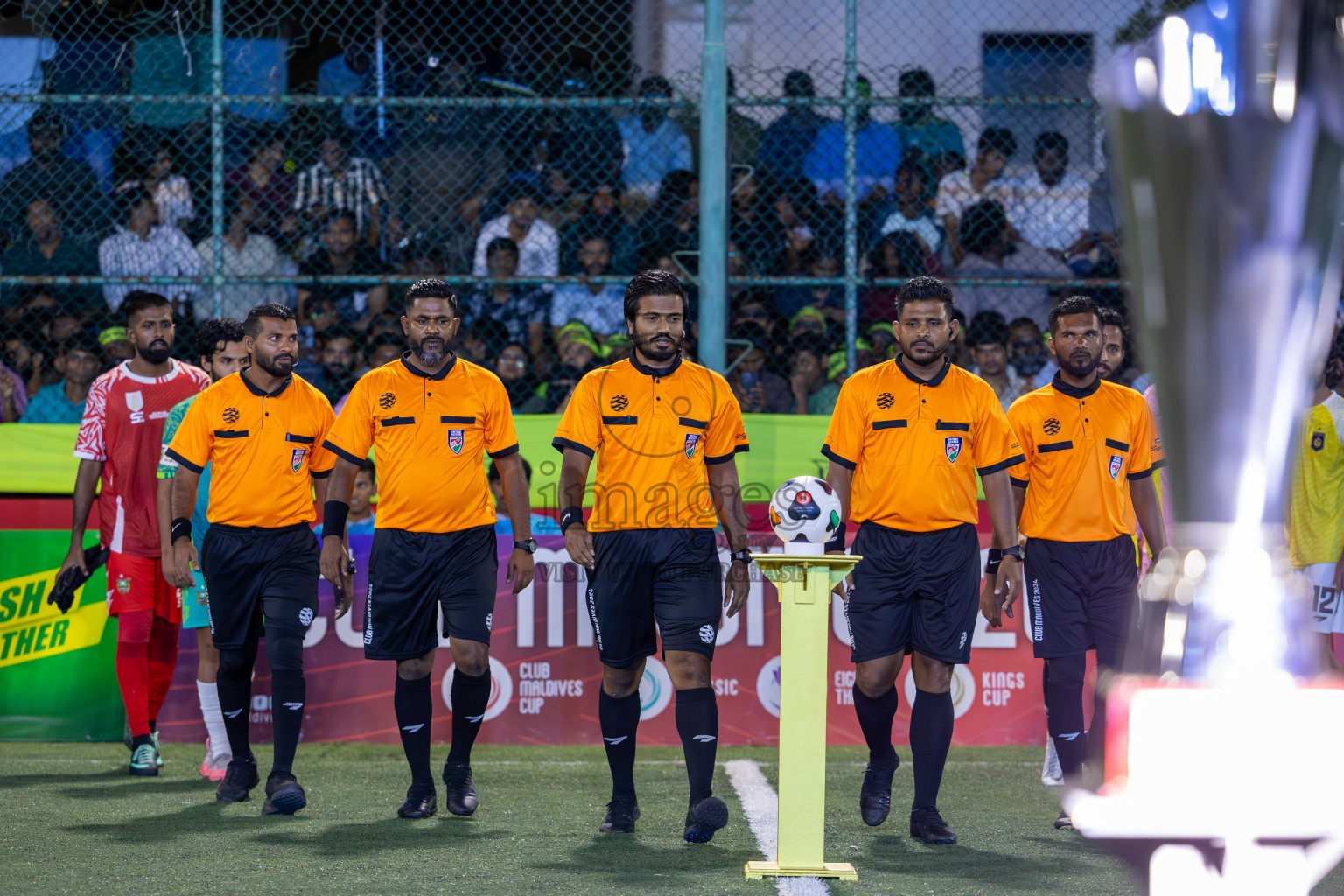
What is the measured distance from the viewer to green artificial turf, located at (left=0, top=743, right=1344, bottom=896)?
14.3ft

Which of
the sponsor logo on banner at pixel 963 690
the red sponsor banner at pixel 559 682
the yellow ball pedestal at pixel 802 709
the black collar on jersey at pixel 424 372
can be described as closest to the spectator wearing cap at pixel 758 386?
the red sponsor banner at pixel 559 682

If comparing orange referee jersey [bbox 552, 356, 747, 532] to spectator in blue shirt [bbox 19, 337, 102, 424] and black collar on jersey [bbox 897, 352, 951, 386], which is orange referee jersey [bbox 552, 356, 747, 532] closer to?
black collar on jersey [bbox 897, 352, 951, 386]

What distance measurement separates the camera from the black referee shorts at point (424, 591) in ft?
18.4

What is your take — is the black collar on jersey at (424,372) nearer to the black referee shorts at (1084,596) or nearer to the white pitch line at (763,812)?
the white pitch line at (763,812)

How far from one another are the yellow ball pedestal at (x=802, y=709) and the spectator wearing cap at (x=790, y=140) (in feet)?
14.6

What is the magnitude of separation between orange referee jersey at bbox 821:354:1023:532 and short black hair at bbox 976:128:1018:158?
141 inches

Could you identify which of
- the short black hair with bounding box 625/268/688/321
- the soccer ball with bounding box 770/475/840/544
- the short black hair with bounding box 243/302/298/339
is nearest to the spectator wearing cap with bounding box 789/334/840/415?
the short black hair with bounding box 625/268/688/321

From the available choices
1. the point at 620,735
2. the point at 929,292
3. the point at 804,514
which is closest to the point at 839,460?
the point at 929,292

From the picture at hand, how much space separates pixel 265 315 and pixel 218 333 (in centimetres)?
87

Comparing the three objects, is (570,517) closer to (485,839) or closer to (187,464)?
(485,839)

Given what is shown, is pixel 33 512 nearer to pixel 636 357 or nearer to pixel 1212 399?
pixel 636 357

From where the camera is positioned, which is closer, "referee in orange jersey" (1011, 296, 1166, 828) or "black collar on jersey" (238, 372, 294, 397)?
"referee in orange jersey" (1011, 296, 1166, 828)

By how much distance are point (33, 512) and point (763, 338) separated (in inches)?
160

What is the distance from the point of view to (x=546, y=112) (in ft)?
27.8
